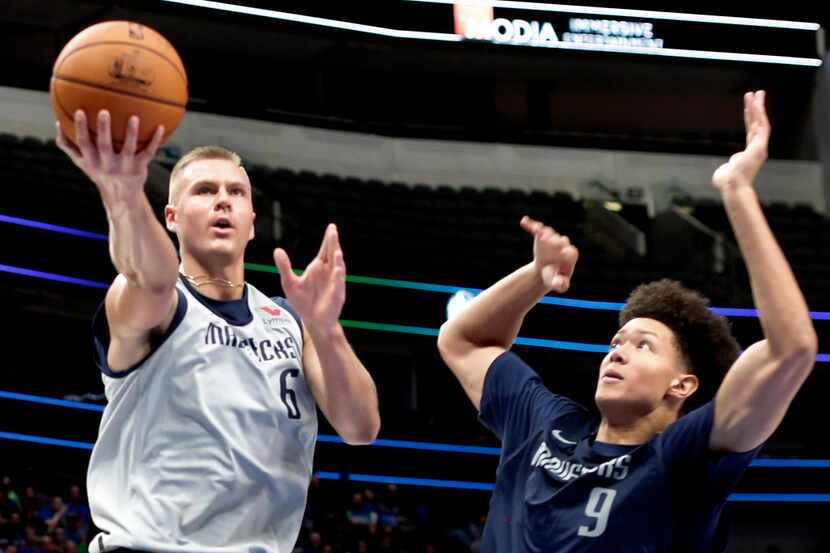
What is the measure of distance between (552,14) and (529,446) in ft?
48.7

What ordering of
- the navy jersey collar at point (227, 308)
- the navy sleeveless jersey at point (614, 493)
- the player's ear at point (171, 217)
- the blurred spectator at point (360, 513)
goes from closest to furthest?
the navy sleeveless jersey at point (614, 493) → the navy jersey collar at point (227, 308) → the player's ear at point (171, 217) → the blurred spectator at point (360, 513)

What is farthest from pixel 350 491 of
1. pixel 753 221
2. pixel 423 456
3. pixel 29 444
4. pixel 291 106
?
pixel 753 221

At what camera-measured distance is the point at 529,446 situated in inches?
147

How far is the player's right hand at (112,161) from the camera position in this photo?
2.93 m

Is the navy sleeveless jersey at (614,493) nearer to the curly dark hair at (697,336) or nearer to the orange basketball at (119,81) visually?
the curly dark hair at (697,336)

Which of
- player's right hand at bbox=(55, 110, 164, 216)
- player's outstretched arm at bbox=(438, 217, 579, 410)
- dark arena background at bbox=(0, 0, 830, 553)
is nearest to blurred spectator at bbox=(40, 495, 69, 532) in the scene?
dark arena background at bbox=(0, 0, 830, 553)

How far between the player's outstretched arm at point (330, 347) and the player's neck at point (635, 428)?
67 cm

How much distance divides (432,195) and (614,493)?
1344cm

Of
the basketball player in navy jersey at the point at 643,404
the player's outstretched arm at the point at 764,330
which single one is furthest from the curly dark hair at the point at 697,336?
the player's outstretched arm at the point at 764,330

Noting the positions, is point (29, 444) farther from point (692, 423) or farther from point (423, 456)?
point (692, 423)

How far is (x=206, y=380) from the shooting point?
134 inches

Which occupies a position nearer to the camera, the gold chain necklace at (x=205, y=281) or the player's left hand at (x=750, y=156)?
the player's left hand at (x=750, y=156)

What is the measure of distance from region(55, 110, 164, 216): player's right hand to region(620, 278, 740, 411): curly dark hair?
159cm

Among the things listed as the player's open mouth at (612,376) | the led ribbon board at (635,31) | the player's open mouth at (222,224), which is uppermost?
the led ribbon board at (635,31)
